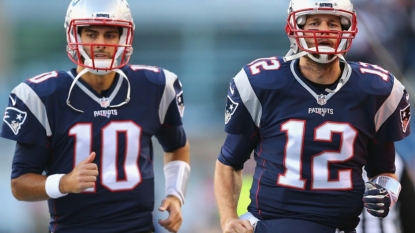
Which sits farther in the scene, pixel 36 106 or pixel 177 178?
pixel 177 178

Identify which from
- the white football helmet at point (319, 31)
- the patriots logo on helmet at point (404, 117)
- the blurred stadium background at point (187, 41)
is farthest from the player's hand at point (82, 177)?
the blurred stadium background at point (187, 41)

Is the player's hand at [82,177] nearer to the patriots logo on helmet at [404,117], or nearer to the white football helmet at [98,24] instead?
the white football helmet at [98,24]

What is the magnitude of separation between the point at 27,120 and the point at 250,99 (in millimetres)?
827

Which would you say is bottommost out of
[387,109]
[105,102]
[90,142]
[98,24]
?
[90,142]

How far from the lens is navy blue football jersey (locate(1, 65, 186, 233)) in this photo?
2.92 m

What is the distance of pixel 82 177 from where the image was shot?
271 cm

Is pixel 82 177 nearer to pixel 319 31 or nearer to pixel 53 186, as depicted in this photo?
pixel 53 186

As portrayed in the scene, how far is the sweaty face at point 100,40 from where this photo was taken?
2.98 meters

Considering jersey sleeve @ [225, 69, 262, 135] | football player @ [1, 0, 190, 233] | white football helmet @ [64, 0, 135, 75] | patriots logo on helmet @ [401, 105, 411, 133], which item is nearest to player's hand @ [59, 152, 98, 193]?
football player @ [1, 0, 190, 233]

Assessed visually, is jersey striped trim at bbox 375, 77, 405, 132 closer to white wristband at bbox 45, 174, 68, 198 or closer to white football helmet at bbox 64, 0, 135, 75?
white football helmet at bbox 64, 0, 135, 75

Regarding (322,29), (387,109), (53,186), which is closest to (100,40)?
(53,186)

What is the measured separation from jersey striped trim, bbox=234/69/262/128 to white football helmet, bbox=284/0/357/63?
0.55 feet

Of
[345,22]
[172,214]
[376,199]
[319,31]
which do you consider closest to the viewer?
[376,199]

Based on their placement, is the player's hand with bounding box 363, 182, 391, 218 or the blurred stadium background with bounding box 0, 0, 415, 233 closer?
the player's hand with bounding box 363, 182, 391, 218
